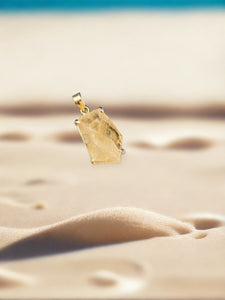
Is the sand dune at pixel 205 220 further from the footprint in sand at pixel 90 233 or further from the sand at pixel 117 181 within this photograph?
the footprint in sand at pixel 90 233

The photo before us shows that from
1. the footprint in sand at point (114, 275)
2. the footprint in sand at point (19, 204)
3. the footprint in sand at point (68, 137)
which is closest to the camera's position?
the footprint in sand at point (114, 275)

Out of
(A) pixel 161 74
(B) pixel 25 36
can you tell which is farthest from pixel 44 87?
(B) pixel 25 36

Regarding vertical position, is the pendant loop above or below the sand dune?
above

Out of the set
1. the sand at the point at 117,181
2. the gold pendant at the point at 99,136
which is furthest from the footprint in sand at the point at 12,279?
the gold pendant at the point at 99,136

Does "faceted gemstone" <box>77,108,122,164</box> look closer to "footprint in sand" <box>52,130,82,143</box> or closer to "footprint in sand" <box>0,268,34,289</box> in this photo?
"footprint in sand" <box>0,268,34,289</box>

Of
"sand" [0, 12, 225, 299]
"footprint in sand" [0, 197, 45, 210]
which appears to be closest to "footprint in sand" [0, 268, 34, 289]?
"sand" [0, 12, 225, 299]

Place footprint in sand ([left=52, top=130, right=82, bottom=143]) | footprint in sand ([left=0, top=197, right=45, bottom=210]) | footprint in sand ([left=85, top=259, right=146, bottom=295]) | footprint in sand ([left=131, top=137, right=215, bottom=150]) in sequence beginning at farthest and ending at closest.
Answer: footprint in sand ([left=52, top=130, right=82, bottom=143]), footprint in sand ([left=131, top=137, right=215, bottom=150]), footprint in sand ([left=0, top=197, right=45, bottom=210]), footprint in sand ([left=85, top=259, right=146, bottom=295])
